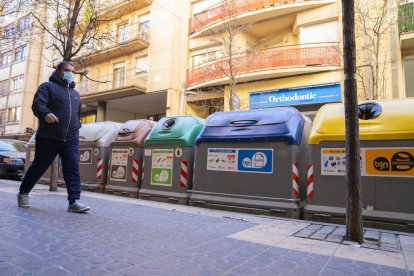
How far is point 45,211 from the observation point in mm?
4023

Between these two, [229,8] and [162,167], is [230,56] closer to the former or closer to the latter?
[229,8]

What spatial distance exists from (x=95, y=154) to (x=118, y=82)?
1428cm

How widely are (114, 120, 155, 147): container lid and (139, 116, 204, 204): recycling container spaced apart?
0.34 m

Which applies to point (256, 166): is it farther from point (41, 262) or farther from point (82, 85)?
point (82, 85)

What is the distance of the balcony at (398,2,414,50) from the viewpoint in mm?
11531

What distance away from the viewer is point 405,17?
1170 centimetres

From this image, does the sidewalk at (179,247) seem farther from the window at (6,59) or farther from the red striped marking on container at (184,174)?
the window at (6,59)

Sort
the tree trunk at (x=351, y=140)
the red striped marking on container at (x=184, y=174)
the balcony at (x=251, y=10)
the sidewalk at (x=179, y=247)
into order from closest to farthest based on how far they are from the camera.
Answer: the sidewalk at (x=179, y=247), the tree trunk at (x=351, y=140), the red striped marking on container at (x=184, y=174), the balcony at (x=251, y=10)

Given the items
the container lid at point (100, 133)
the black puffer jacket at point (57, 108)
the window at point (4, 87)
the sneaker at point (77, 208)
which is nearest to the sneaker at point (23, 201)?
the sneaker at point (77, 208)

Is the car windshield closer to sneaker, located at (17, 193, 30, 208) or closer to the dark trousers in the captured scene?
sneaker, located at (17, 193, 30, 208)

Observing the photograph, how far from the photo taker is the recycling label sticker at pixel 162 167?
20.2 feet

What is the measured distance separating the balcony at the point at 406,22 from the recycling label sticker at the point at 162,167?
10079 millimetres

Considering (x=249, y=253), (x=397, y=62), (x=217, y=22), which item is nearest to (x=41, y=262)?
(x=249, y=253)

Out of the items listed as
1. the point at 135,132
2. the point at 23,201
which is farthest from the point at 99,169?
the point at 23,201
